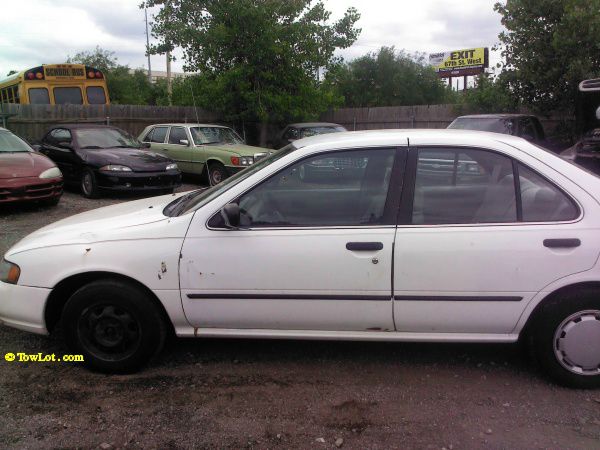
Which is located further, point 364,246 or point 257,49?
point 257,49

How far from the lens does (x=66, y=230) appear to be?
3.68 metres

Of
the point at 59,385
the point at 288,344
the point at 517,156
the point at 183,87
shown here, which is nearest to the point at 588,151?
the point at 517,156

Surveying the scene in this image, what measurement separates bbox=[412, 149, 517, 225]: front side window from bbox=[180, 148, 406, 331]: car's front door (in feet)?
0.59

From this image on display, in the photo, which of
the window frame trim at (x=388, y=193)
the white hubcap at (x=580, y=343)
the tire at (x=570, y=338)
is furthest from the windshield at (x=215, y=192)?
the white hubcap at (x=580, y=343)

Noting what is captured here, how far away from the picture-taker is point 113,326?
3.51 metres

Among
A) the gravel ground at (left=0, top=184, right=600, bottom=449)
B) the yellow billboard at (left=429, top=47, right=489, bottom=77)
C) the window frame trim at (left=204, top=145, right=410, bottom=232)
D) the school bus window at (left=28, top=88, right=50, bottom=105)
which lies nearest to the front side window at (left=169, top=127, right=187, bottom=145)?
the school bus window at (left=28, top=88, right=50, bottom=105)

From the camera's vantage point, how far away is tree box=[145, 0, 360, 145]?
16.0 m

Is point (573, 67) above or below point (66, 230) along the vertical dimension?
above

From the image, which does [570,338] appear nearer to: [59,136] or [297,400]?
[297,400]

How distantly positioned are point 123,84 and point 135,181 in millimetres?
25835

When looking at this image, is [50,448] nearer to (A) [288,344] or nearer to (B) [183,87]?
(A) [288,344]

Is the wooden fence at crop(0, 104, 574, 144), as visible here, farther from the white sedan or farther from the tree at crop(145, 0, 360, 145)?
the white sedan

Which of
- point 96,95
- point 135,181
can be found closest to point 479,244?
point 135,181

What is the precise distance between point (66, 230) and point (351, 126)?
1852 cm
